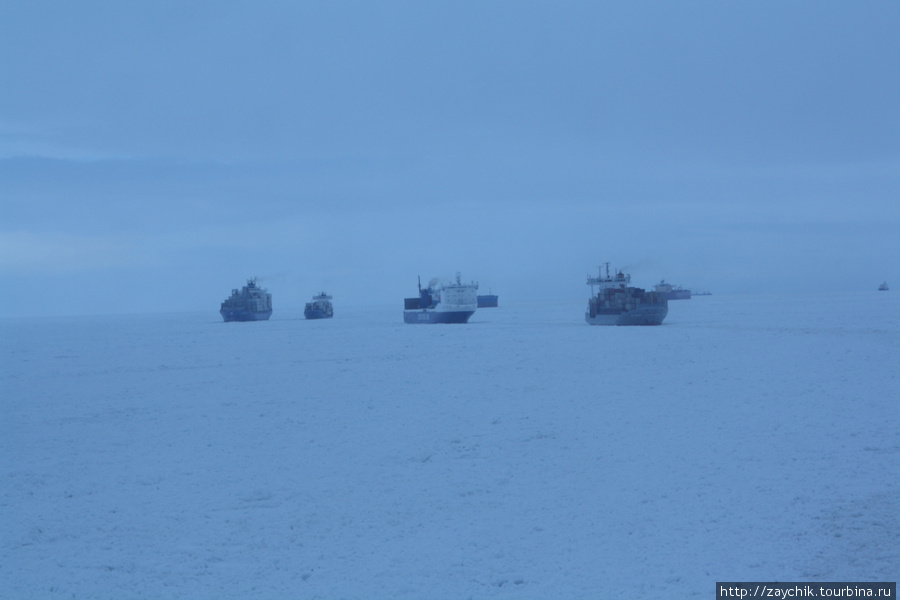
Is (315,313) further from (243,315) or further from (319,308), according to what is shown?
(243,315)

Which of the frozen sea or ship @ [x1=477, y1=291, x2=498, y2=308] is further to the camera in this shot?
ship @ [x1=477, y1=291, x2=498, y2=308]

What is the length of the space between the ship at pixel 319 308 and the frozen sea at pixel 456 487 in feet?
266

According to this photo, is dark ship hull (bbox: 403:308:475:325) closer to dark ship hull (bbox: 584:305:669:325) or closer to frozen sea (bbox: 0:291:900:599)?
dark ship hull (bbox: 584:305:669:325)

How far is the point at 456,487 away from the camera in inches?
457

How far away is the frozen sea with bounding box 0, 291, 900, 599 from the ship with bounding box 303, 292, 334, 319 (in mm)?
81174

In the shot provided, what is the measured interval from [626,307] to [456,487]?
4759 cm

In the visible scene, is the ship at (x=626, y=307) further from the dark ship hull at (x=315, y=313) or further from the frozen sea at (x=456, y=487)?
the dark ship hull at (x=315, y=313)

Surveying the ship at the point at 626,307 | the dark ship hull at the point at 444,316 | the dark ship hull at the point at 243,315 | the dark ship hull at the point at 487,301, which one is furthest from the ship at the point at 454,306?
the dark ship hull at the point at 487,301

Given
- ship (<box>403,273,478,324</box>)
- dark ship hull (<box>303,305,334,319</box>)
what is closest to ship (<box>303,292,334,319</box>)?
dark ship hull (<box>303,305,334,319</box>)

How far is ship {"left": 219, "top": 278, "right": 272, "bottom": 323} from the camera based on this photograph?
9425cm

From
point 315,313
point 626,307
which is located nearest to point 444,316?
point 626,307

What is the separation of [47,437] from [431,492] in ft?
29.5

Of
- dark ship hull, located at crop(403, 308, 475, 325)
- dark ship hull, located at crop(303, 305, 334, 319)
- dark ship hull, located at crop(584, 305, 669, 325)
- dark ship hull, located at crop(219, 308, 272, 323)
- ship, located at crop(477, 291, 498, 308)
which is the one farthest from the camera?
ship, located at crop(477, 291, 498, 308)

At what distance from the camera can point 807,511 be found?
32.2 feet
